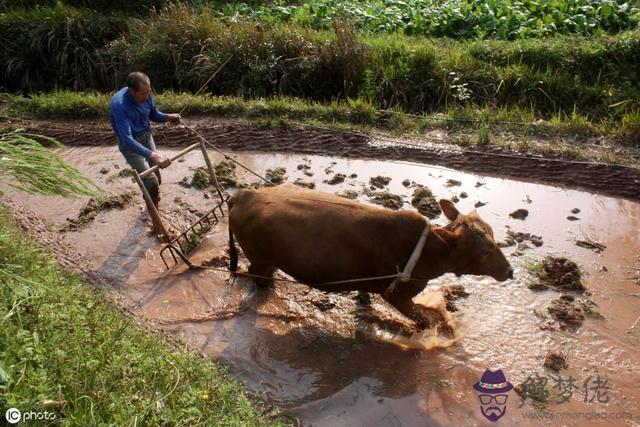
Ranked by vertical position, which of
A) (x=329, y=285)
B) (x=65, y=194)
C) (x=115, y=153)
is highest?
(x=65, y=194)

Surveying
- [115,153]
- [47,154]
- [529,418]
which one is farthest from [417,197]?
[115,153]

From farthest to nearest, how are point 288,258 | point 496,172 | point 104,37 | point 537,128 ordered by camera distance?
point 104,37
point 537,128
point 496,172
point 288,258

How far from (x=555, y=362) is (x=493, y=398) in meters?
0.70

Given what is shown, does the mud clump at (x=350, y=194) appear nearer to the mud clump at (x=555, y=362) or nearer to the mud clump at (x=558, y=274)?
the mud clump at (x=558, y=274)

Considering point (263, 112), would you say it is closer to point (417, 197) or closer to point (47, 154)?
point (417, 197)

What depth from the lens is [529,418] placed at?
4.53 metres

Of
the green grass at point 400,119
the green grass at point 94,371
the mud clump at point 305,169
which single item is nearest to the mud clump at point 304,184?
the mud clump at point 305,169

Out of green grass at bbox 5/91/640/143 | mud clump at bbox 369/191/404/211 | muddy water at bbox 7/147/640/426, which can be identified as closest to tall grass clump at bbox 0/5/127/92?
green grass at bbox 5/91/640/143

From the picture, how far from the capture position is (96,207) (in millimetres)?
7363

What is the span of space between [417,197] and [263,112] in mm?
3744

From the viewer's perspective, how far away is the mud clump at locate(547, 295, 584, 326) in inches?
211

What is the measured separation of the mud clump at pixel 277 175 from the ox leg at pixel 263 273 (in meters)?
2.26

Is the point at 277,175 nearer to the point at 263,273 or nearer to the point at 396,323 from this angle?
the point at 263,273

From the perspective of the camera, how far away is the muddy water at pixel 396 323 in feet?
15.6
